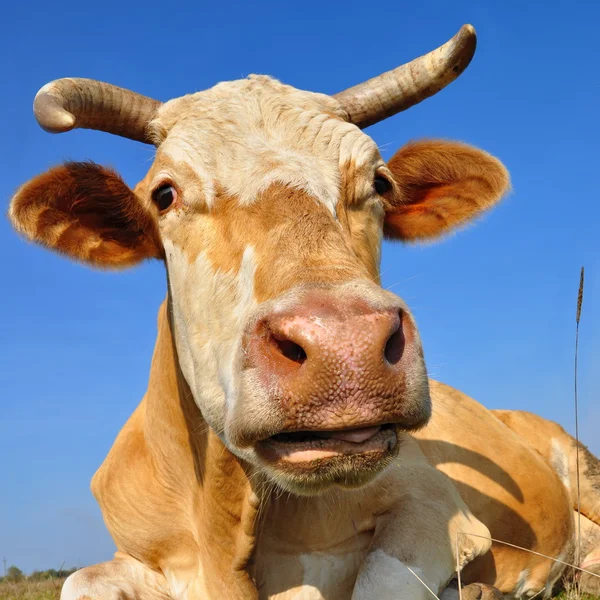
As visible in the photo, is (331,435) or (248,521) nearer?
(331,435)

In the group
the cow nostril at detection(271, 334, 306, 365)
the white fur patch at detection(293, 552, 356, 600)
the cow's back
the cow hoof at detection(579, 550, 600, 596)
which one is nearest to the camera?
the cow nostril at detection(271, 334, 306, 365)

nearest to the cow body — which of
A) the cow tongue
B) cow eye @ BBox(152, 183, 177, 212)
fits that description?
cow eye @ BBox(152, 183, 177, 212)

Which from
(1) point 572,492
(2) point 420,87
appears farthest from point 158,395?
(1) point 572,492

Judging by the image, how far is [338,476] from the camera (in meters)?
3.01

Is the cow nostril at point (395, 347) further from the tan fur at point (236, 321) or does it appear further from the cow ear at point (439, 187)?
the cow ear at point (439, 187)

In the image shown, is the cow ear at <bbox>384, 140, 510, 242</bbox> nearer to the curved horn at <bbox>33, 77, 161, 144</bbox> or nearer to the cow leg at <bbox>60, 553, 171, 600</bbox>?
the curved horn at <bbox>33, 77, 161, 144</bbox>

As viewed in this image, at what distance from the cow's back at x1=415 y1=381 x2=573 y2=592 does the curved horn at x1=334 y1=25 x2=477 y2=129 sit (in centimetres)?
243

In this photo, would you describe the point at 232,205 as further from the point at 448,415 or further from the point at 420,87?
the point at 448,415

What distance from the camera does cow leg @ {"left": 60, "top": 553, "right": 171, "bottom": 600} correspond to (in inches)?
181

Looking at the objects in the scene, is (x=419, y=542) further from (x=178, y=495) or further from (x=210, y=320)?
(x=210, y=320)

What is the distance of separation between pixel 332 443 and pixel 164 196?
73.7 inches

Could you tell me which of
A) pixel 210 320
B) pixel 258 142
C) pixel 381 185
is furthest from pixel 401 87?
pixel 210 320

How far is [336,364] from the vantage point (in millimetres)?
2775

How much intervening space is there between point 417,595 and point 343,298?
2082 mm
